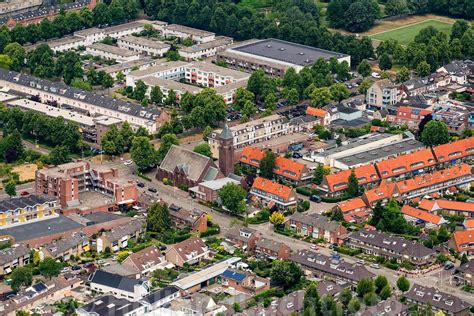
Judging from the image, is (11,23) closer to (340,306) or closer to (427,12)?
(427,12)

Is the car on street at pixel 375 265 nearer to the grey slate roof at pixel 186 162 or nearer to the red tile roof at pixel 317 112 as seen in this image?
the grey slate roof at pixel 186 162

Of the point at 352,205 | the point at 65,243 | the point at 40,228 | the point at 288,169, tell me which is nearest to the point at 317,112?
the point at 288,169

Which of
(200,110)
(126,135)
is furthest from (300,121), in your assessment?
(126,135)

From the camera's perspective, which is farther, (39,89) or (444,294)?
(39,89)

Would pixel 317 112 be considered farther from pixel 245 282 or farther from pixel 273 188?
pixel 245 282

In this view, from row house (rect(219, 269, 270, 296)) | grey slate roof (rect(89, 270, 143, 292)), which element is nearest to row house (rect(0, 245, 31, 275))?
grey slate roof (rect(89, 270, 143, 292))
